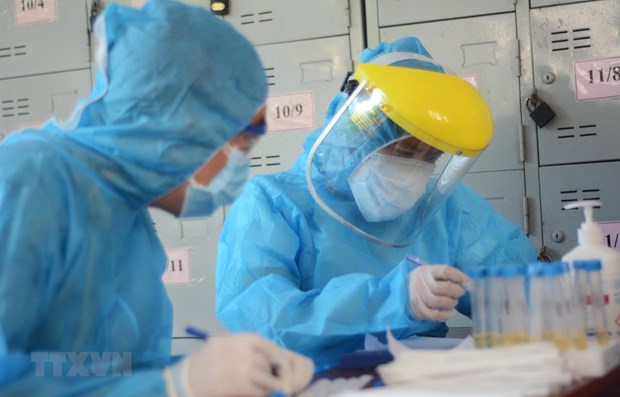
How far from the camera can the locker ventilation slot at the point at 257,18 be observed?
7.85ft

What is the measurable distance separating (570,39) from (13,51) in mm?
1661

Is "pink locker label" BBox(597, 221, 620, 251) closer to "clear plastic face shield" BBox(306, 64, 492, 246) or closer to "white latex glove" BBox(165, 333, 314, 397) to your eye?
"clear plastic face shield" BBox(306, 64, 492, 246)

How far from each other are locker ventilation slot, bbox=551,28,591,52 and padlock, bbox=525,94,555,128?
0.14 metres

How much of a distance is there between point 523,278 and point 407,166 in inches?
23.4

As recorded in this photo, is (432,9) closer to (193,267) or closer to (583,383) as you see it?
(193,267)

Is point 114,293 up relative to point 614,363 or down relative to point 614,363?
up

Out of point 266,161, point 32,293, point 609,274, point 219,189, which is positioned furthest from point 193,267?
point 32,293

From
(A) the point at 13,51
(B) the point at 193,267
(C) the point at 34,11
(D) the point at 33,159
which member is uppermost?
(C) the point at 34,11

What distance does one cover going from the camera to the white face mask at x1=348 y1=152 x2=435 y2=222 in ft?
5.35

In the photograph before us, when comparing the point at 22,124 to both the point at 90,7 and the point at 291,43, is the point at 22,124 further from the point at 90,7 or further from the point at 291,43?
the point at 291,43

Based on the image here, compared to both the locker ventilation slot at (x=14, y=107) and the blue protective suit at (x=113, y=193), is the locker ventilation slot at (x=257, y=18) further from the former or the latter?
the blue protective suit at (x=113, y=193)

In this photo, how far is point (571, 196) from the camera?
7.23 feet

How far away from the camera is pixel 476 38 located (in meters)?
2.25

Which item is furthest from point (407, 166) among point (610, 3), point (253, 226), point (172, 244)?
point (172, 244)
